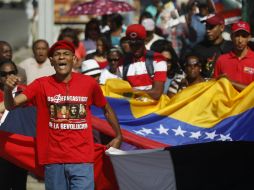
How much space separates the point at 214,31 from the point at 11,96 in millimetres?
4392

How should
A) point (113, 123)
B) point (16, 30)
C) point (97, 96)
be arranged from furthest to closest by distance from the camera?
point (16, 30) → point (113, 123) → point (97, 96)

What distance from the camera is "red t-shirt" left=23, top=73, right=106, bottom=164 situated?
9.23 m

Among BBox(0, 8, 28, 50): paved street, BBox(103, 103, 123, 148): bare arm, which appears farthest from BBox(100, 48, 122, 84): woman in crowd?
BBox(0, 8, 28, 50): paved street

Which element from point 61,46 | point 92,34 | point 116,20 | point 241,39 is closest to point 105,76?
point 241,39

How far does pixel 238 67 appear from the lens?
11336mm

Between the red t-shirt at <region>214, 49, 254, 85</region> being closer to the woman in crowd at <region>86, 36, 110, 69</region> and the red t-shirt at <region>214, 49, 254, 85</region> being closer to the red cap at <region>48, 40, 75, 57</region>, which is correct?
the red cap at <region>48, 40, 75, 57</region>

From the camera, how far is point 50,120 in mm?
9312

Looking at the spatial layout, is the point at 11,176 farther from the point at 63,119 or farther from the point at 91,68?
the point at 91,68

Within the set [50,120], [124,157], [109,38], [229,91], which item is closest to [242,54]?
[229,91]

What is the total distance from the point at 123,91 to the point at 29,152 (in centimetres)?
182

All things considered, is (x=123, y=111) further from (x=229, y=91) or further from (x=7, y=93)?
(x=7, y=93)

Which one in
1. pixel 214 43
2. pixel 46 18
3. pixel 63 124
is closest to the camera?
pixel 63 124

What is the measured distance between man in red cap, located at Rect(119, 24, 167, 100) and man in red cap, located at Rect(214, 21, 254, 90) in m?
0.71

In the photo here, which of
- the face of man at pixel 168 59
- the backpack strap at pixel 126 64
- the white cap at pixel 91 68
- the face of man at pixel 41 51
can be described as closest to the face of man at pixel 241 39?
the backpack strap at pixel 126 64
